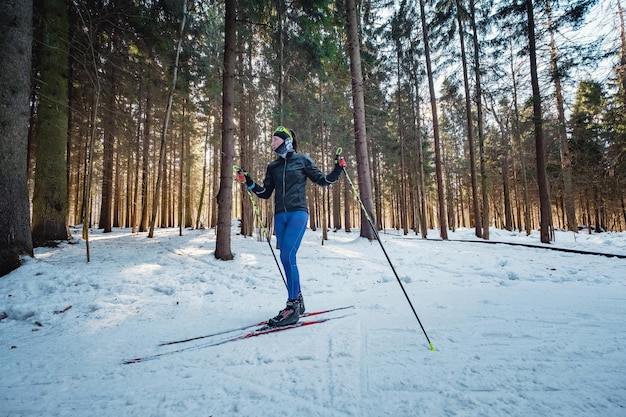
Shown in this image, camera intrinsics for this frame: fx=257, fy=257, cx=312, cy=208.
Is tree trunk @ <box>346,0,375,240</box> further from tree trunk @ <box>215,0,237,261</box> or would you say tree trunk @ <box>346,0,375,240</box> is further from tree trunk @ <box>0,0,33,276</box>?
tree trunk @ <box>0,0,33,276</box>

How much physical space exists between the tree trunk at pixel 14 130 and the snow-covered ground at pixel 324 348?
1.58ft

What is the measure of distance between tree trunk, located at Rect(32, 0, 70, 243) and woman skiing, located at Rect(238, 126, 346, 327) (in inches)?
308

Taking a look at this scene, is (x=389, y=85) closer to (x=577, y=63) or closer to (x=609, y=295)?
(x=577, y=63)

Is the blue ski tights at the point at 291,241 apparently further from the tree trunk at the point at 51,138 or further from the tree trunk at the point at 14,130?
the tree trunk at the point at 51,138

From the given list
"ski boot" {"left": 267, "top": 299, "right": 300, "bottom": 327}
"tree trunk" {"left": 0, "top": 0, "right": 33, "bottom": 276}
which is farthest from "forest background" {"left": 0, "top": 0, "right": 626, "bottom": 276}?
"ski boot" {"left": 267, "top": 299, "right": 300, "bottom": 327}

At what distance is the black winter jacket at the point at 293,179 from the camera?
3363mm

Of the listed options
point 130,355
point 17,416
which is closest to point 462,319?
point 130,355

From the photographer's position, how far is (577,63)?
9953mm

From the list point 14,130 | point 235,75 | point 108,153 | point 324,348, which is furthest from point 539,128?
point 108,153

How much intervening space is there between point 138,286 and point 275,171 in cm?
332

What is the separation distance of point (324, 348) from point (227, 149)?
612 cm

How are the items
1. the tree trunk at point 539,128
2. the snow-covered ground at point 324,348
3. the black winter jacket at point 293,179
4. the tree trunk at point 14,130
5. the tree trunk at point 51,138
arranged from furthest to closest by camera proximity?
the tree trunk at point 539,128, the tree trunk at point 51,138, the tree trunk at point 14,130, the black winter jacket at point 293,179, the snow-covered ground at point 324,348

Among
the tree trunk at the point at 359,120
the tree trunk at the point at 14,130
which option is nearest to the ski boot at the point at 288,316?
the tree trunk at the point at 14,130

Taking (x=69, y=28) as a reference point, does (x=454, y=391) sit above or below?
below
